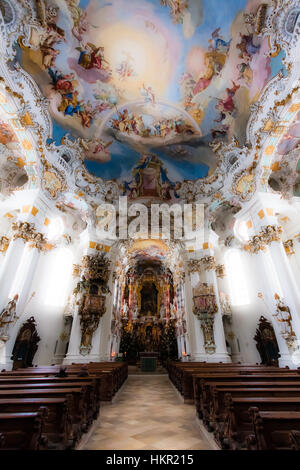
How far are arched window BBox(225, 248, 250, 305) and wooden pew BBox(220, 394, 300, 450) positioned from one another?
1135 cm

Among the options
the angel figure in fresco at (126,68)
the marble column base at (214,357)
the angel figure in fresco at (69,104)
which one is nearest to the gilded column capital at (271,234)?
the marble column base at (214,357)

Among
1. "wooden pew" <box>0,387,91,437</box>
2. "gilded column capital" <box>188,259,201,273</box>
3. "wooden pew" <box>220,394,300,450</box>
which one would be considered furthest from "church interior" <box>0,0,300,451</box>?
"wooden pew" <box>220,394,300,450</box>

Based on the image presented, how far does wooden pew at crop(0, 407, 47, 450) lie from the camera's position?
213 centimetres

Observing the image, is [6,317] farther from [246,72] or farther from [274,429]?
[246,72]

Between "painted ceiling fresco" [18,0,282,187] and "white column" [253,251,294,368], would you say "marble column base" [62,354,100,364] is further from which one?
"painted ceiling fresco" [18,0,282,187]

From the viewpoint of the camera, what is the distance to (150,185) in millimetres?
16906

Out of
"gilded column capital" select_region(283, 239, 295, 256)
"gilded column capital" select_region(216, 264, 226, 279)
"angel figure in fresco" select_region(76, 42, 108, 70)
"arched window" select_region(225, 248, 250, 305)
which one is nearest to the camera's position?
"angel figure in fresco" select_region(76, 42, 108, 70)

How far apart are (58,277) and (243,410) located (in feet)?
43.3

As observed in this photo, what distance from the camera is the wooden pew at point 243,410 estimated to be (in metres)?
2.68

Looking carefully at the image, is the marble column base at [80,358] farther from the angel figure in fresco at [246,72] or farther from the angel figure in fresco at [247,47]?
the angel figure in fresco at [247,47]

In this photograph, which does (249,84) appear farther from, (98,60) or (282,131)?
(98,60)

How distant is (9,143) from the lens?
35.9 feet

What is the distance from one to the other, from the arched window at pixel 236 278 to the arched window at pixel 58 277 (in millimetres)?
11264
